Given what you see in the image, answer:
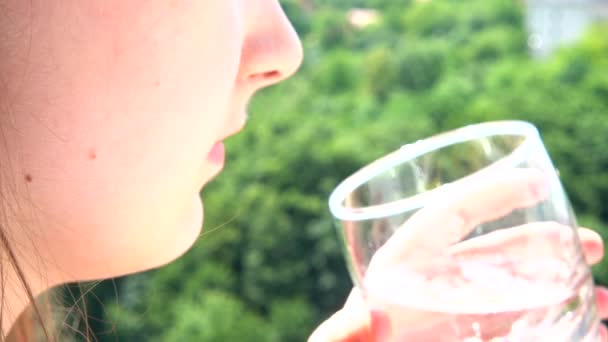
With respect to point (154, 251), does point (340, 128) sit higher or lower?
lower

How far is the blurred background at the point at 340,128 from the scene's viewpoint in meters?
1.14

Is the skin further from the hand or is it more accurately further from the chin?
the hand

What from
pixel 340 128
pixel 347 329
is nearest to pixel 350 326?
pixel 347 329

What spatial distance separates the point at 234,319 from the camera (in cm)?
110

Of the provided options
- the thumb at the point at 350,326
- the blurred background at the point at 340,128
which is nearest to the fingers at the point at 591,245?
the thumb at the point at 350,326

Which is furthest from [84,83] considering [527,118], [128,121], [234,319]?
[527,118]

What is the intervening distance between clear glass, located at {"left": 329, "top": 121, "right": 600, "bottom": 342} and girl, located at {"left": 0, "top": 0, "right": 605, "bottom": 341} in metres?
0.10

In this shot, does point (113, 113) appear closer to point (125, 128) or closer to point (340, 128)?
point (125, 128)

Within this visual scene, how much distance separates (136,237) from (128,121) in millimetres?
73

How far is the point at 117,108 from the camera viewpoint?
0.40 m

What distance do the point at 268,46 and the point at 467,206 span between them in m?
0.15

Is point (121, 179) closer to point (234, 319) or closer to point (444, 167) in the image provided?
point (444, 167)

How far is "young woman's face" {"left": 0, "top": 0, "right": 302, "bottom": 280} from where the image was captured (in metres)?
0.38

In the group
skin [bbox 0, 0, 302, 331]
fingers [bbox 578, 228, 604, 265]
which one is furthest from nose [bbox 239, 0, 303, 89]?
fingers [bbox 578, 228, 604, 265]
